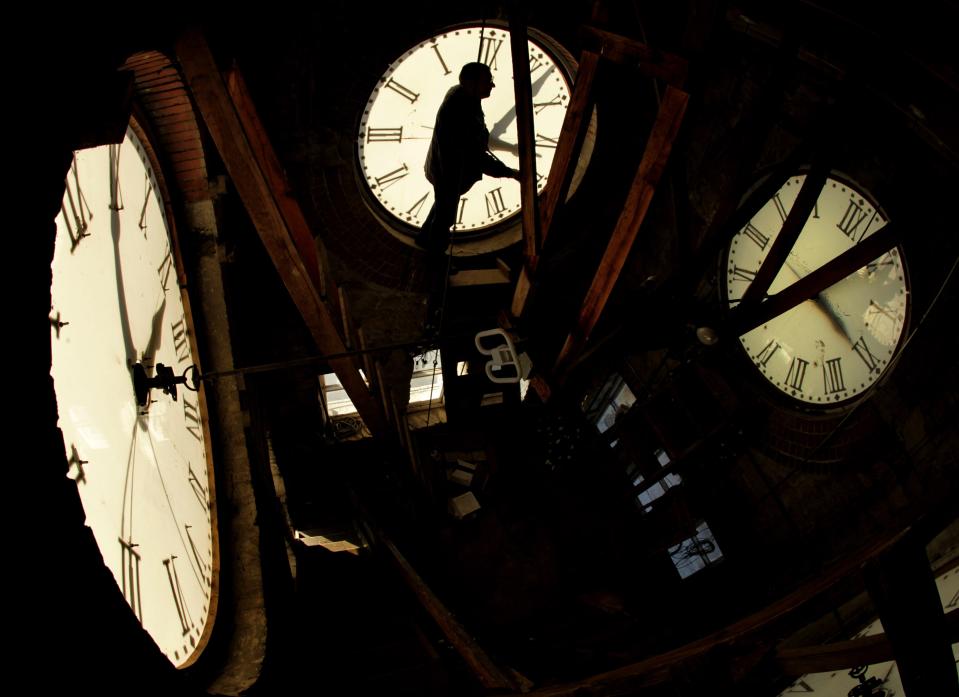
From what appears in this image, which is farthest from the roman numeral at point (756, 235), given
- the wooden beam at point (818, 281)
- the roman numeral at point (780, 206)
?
the wooden beam at point (818, 281)

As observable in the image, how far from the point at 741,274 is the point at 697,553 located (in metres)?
2.24

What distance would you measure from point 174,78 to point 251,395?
4.58 ft

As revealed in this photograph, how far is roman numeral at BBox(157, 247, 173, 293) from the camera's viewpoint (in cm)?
238

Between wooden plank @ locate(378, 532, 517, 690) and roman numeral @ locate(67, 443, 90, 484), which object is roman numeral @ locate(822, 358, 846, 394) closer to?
wooden plank @ locate(378, 532, 517, 690)

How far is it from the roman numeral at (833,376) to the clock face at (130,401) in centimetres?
322

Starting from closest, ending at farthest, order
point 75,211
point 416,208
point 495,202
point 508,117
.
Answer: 1. point 75,211
2. point 508,117
3. point 416,208
4. point 495,202

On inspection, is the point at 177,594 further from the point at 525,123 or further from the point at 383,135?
the point at 383,135

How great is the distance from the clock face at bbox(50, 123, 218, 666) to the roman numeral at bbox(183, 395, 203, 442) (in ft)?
0.04

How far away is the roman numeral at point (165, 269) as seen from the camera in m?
2.38

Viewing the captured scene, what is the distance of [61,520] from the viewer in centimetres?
108

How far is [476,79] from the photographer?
374 cm

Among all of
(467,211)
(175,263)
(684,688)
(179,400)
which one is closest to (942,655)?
(684,688)

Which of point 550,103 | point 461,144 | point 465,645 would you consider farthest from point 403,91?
point 465,645

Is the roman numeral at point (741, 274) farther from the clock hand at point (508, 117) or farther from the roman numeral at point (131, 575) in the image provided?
the roman numeral at point (131, 575)
